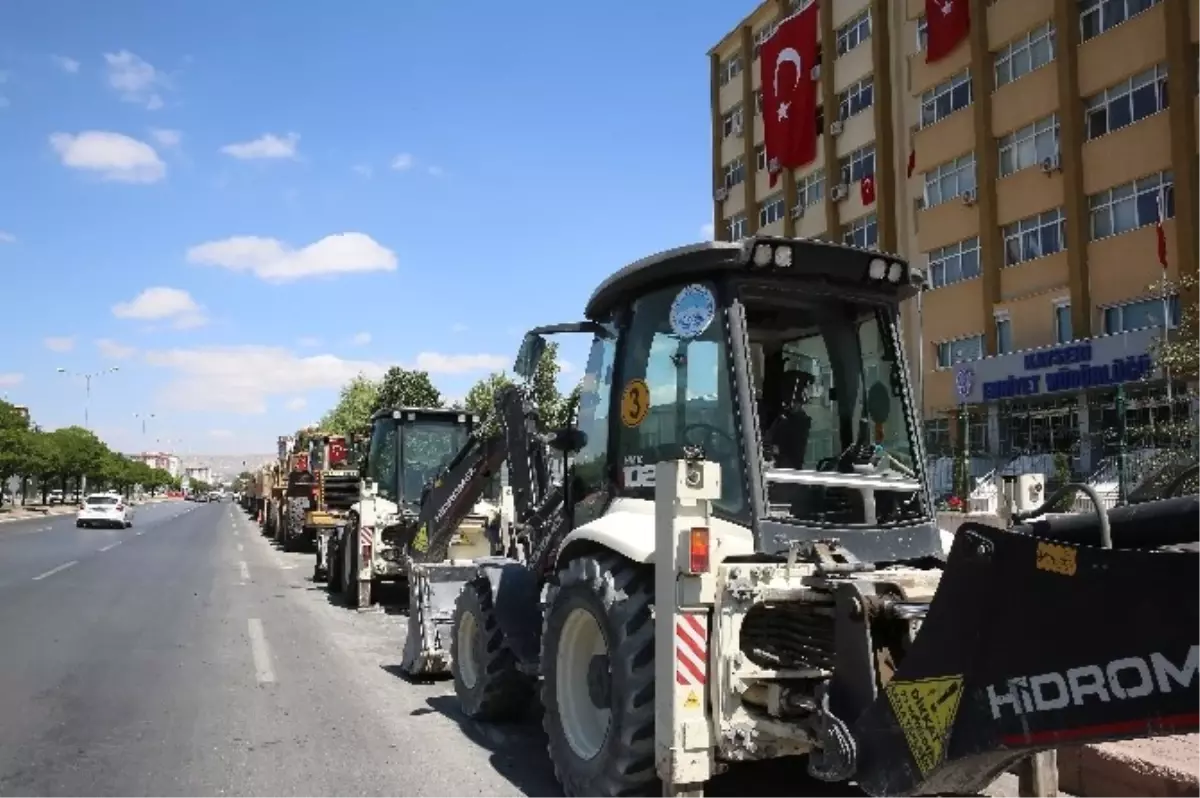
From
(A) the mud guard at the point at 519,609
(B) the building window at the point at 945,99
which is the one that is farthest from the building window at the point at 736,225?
(A) the mud guard at the point at 519,609

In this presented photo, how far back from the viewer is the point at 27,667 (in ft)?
31.2

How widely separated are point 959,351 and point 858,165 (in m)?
10.5

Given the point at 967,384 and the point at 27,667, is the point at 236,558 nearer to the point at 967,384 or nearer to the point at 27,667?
the point at 27,667

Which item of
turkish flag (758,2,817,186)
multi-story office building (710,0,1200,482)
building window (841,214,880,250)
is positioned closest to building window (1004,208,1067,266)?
multi-story office building (710,0,1200,482)

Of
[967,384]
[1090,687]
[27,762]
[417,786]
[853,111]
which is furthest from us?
[853,111]

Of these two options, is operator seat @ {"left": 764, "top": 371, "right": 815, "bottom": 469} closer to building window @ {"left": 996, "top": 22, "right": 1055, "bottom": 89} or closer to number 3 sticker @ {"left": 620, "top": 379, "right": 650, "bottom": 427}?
number 3 sticker @ {"left": 620, "top": 379, "right": 650, "bottom": 427}

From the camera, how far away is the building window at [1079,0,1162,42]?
28031mm

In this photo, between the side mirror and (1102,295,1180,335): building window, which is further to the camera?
(1102,295,1180,335): building window

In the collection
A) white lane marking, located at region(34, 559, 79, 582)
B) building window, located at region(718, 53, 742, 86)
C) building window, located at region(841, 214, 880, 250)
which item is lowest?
white lane marking, located at region(34, 559, 79, 582)

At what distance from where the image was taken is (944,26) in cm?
3497

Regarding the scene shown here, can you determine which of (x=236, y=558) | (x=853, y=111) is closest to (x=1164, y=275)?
(x=853, y=111)

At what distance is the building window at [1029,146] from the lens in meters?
30.9

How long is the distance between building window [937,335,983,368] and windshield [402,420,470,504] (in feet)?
70.7

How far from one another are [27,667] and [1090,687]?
9.43 meters
